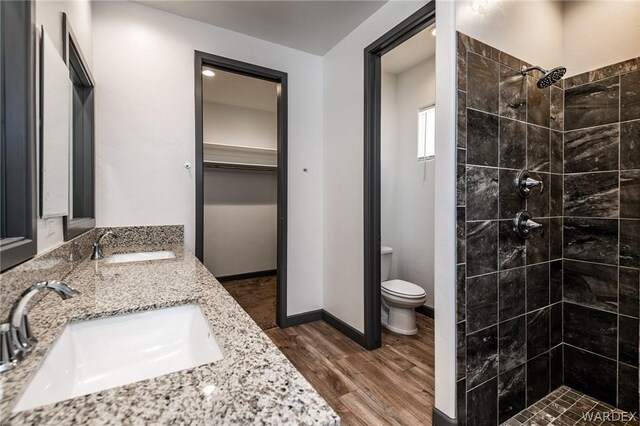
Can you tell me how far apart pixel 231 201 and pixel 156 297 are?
11.5ft

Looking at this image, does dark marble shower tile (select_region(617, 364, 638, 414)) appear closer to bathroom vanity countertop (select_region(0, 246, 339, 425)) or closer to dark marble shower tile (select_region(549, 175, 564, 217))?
dark marble shower tile (select_region(549, 175, 564, 217))

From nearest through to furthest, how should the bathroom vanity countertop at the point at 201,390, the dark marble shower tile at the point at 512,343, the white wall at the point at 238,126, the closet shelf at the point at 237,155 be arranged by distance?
the bathroom vanity countertop at the point at 201,390 < the dark marble shower tile at the point at 512,343 < the closet shelf at the point at 237,155 < the white wall at the point at 238,126

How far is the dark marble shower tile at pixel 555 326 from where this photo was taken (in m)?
1.84

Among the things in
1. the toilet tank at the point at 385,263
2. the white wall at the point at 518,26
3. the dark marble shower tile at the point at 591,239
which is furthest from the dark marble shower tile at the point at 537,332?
the white wall at the point at 518,26

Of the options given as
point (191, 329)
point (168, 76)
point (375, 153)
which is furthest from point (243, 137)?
point (191, 329)

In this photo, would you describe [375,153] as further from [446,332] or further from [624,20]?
[624,20]

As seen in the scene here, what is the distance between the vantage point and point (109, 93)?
6.69ft

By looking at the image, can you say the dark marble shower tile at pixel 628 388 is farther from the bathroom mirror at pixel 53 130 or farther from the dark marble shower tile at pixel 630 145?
the bathroom mirror at pixel 53 130

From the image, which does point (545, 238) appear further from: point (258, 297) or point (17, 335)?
point (258, 297)

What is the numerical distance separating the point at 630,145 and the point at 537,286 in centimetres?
99

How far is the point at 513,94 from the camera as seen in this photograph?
5.36ft

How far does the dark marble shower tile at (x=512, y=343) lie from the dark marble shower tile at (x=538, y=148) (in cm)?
93

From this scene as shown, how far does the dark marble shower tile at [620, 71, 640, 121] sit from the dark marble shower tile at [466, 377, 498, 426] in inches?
68.4

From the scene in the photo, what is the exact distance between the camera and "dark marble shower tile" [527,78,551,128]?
172 cm
